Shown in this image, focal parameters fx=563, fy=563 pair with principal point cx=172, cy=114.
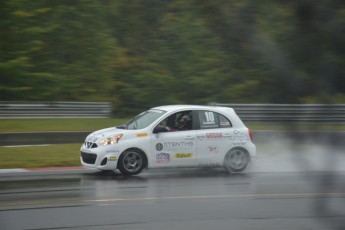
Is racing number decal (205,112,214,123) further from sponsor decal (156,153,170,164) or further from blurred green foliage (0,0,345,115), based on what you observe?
sponsor decal (156,153,170,164)

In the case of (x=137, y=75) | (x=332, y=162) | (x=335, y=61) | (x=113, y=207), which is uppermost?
(x=137, y=75)

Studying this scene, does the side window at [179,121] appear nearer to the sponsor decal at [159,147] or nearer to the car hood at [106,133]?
the sponsor decal at [159,147]

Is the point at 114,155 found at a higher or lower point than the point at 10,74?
lower

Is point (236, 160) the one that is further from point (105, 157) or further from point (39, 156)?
point (39, 156)

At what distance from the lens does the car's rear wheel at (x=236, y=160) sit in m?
13.5

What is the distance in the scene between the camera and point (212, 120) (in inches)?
533

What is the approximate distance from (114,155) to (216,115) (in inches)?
106

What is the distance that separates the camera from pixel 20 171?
540 inches

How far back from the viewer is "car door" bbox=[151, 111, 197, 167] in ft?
42.5

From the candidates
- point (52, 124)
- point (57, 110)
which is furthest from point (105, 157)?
point (57, 110)

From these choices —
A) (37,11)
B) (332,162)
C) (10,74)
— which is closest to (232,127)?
(10,74)

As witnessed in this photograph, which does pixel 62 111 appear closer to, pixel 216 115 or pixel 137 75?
pixel 137 75

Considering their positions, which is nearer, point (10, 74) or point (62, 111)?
point (10, 74)

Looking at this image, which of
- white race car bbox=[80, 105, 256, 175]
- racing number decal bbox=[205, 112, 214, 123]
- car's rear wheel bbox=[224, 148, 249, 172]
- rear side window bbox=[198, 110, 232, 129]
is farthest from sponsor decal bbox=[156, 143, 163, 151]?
car's rear wheel bbox=[224, 148, 249, 172]
